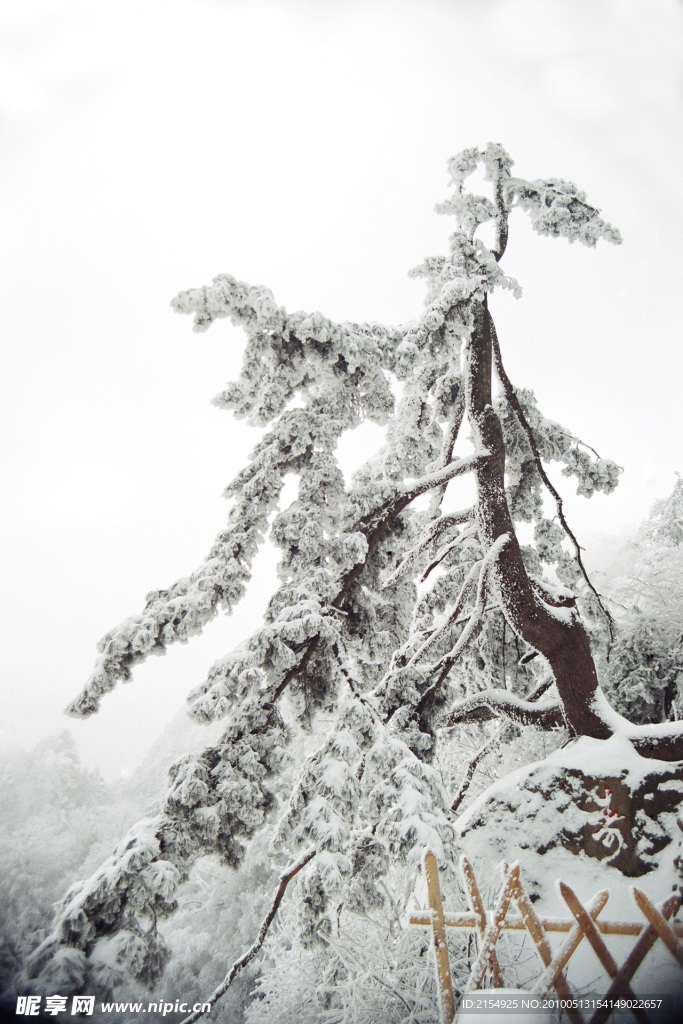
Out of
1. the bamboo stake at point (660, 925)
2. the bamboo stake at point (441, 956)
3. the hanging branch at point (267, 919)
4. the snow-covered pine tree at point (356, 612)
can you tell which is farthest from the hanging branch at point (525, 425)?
the hanging branch at point (267, 919)

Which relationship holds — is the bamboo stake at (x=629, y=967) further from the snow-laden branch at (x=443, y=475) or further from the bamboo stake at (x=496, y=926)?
the snow-laden branch at (x=443, y=475)

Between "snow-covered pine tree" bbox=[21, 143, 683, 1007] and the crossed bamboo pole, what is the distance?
91cm

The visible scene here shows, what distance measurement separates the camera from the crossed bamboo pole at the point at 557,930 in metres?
3.50

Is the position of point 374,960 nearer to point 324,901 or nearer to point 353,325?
point 324,901

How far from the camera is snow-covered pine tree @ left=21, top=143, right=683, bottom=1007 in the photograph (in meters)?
3.34

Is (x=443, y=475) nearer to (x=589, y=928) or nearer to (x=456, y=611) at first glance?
(x=456, y=611)

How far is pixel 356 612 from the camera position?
5.18 metres

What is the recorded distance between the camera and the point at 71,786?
36.5 m

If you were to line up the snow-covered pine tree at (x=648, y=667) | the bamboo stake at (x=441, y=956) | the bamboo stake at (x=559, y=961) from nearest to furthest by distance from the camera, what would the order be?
the bamboo stake at (x=559, y=961)
the bamboo stake at (x=441, y=956)
the snow-covered pine tree at (x=648, y=667)

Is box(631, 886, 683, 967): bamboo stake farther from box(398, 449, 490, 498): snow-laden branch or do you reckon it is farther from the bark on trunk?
box(398, 449, 490, 498): snow-laden branch

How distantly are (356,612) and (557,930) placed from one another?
306cm

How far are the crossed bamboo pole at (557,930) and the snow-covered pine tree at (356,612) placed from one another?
91 centimetres

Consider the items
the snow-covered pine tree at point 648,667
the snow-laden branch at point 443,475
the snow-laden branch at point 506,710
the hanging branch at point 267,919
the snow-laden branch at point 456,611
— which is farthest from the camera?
the snow-covered pine tree at point 648,667

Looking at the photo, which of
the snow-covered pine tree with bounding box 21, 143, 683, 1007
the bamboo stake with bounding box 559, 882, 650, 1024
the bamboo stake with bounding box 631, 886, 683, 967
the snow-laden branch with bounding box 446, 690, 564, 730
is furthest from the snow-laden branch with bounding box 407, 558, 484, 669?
the bamboo stake with bounding box 631, 886, 683, 967
